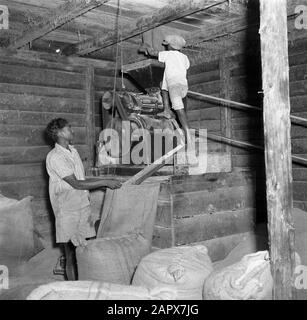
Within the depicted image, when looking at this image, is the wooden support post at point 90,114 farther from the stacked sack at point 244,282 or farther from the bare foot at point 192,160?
the stacked sack at point 244,282

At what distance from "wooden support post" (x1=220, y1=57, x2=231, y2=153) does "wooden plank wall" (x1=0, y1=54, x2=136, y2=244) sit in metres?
2.57

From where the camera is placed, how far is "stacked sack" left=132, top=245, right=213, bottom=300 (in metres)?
3.61

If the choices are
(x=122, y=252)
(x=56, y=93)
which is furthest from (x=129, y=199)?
(x=56, y=93)

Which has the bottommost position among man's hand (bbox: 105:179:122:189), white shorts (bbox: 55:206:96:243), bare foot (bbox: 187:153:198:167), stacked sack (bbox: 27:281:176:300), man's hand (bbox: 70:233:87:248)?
stacked sack (bbox: 27:281:176:300)

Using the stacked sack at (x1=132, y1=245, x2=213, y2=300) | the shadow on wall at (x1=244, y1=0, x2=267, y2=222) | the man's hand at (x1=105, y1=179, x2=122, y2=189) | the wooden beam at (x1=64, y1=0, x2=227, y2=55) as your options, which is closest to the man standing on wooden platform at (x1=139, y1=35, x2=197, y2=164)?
the wooden beam at (x1=64, y1=0, x2=227, y2=55)

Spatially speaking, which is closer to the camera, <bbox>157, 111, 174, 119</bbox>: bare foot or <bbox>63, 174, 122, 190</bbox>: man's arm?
<bbox>63, 174, 122, 190</bbox>: man's arm

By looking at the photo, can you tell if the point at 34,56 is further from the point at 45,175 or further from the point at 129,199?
the point at 129,199

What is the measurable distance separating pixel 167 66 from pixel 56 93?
9.11 feet

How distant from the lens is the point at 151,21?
543 cm

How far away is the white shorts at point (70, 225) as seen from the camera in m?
4.62

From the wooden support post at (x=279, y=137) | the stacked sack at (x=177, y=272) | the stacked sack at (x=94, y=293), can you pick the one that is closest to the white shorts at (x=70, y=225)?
the stacked sack at (x=177, y=272)

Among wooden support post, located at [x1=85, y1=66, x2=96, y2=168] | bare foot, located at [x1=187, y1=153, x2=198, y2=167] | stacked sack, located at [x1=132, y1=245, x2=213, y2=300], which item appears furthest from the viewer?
wooden support post, located at [x1=85, y1=66, x2=96, y2=168]

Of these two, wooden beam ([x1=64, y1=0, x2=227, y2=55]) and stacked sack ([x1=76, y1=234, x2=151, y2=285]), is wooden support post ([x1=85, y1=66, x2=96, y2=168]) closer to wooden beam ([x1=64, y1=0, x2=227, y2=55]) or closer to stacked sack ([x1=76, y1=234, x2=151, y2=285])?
wooden beam ([x1=64, y1=0, x2=227, y2=55])

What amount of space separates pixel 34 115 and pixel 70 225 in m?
3.09
